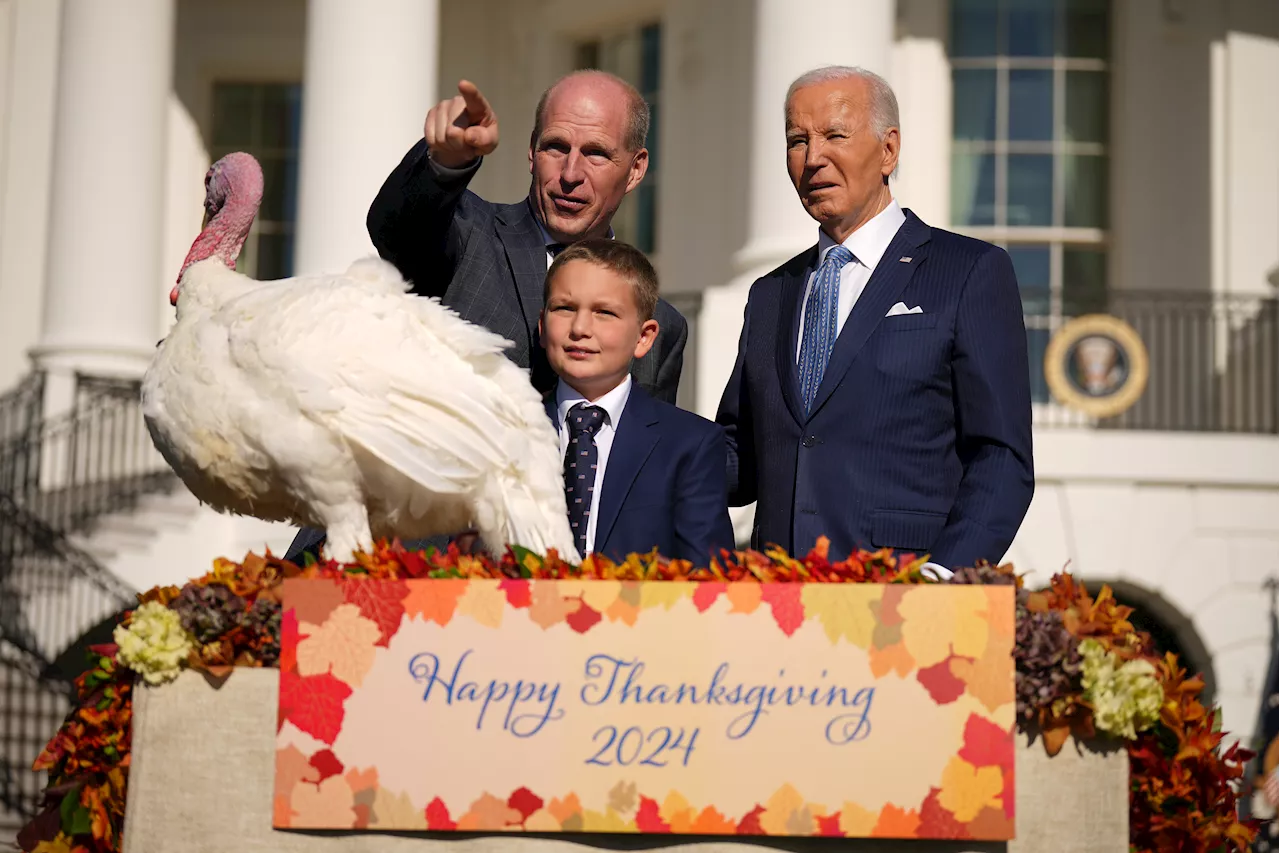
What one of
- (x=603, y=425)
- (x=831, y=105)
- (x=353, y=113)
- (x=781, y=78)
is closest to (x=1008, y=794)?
(x=603, y=425)

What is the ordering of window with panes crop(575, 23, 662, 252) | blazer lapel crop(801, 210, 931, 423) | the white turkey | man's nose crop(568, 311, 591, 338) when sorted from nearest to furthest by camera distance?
the white turkey
man's nose crop(568, 311, 591, 338)
blazer lapel crop(801, 210, 931, 423)
window with panes crop(575, 23, 662, 252)

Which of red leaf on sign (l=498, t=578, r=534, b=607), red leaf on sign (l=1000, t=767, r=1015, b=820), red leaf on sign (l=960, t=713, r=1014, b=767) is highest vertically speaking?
red leaf on sign (l=498, t=578, r=534, b=607)

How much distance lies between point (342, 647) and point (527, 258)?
4.43 feet

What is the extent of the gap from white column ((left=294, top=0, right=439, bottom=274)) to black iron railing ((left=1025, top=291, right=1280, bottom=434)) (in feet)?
18.9

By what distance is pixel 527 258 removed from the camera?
372 cm

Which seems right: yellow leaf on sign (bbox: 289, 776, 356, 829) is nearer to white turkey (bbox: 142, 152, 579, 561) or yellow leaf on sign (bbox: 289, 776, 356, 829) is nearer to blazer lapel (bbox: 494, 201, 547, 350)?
white turkey (bbox: 142, 152, 579, 561)

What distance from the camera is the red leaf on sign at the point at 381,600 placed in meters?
2.62

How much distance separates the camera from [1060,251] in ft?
49.1

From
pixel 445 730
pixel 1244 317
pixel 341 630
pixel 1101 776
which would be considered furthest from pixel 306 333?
pixel 1244 317

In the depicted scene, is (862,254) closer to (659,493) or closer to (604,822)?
(659,493)

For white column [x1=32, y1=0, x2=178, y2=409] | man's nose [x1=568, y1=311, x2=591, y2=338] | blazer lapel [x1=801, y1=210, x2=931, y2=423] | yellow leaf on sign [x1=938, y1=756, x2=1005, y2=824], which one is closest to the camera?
yellow leaf on sign [x1=938, y1=756, x2=1005, y2=824]

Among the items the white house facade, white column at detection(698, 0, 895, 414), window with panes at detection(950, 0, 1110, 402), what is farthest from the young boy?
window with panes at detection(950, 0, 1110, 402)

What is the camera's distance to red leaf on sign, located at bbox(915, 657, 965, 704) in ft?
8.37

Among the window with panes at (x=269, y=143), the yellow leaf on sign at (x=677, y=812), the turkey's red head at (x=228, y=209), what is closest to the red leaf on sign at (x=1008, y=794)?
the yellow leaf on sign at (x=677, y=812)
